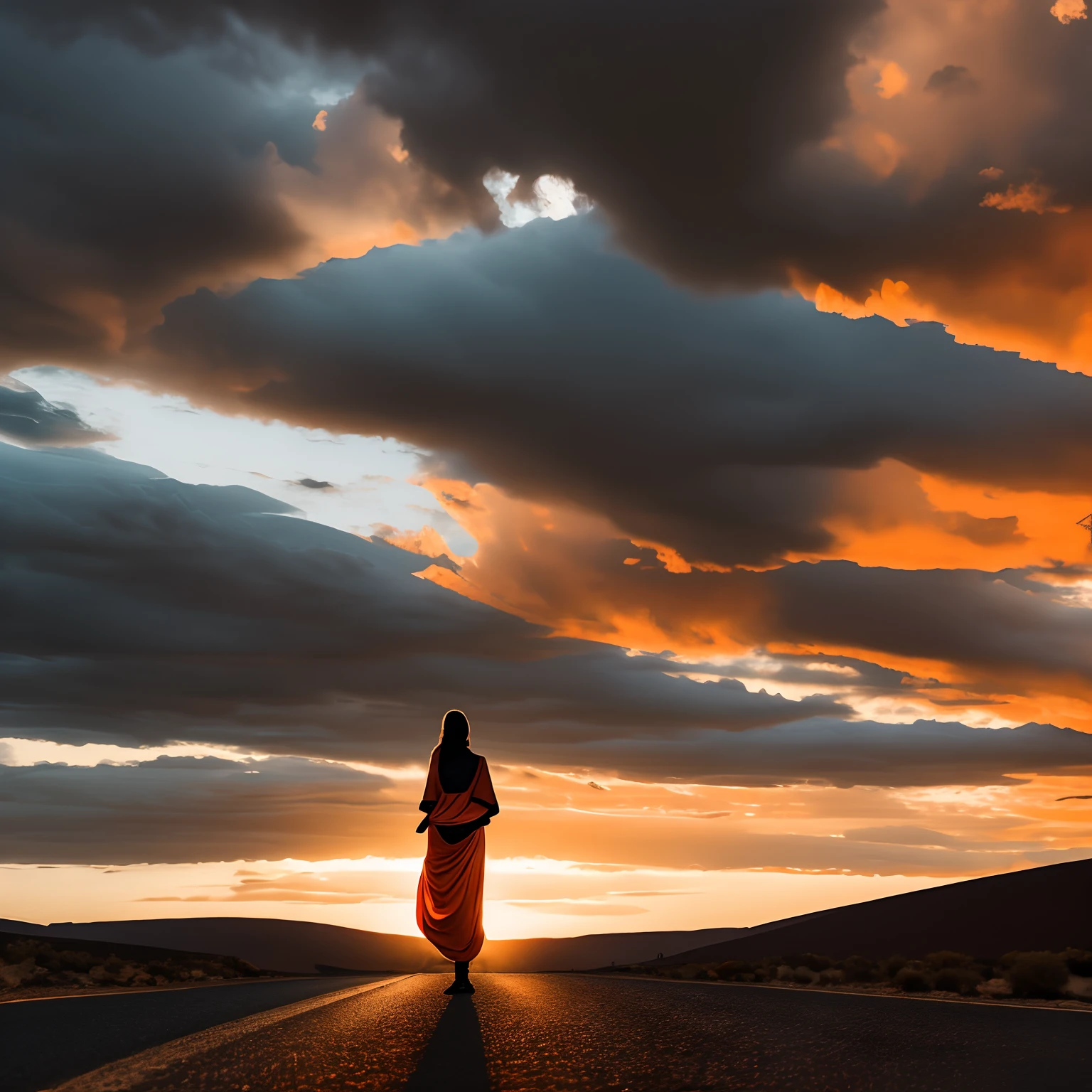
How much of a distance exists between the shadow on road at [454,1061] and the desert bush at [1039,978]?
27.8 feet

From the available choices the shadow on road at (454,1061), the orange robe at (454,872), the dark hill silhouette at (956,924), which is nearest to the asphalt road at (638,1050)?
the shadow on road at (454,1061)

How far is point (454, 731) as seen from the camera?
15539 millimetres

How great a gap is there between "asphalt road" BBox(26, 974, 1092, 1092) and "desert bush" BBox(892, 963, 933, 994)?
5.36 metres

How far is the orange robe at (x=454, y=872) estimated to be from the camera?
49.5ft

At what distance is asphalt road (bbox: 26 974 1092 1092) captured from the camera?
18.1 feet

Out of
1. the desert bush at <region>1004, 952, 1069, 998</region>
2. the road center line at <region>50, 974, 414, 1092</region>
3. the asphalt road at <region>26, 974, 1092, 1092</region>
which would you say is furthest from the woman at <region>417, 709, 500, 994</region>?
the desert bush at <region>1004, 952, 1069, 998</region>

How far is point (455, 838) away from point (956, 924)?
34.2 metres

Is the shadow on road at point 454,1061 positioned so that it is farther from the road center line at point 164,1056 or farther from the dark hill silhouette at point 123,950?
the dark hill silhouette at point 123,950

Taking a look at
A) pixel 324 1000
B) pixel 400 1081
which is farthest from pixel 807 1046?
pixel 324 1000

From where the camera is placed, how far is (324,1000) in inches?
437

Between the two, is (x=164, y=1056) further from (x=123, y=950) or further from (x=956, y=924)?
(x=956, y=924)

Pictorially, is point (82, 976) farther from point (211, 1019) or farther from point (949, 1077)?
point (949, 1077)

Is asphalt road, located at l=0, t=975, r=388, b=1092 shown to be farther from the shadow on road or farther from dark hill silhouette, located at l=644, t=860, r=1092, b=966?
dark hill silhouette, located at l=644, t=860, r=1092, b=966

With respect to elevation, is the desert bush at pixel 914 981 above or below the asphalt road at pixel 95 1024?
below
